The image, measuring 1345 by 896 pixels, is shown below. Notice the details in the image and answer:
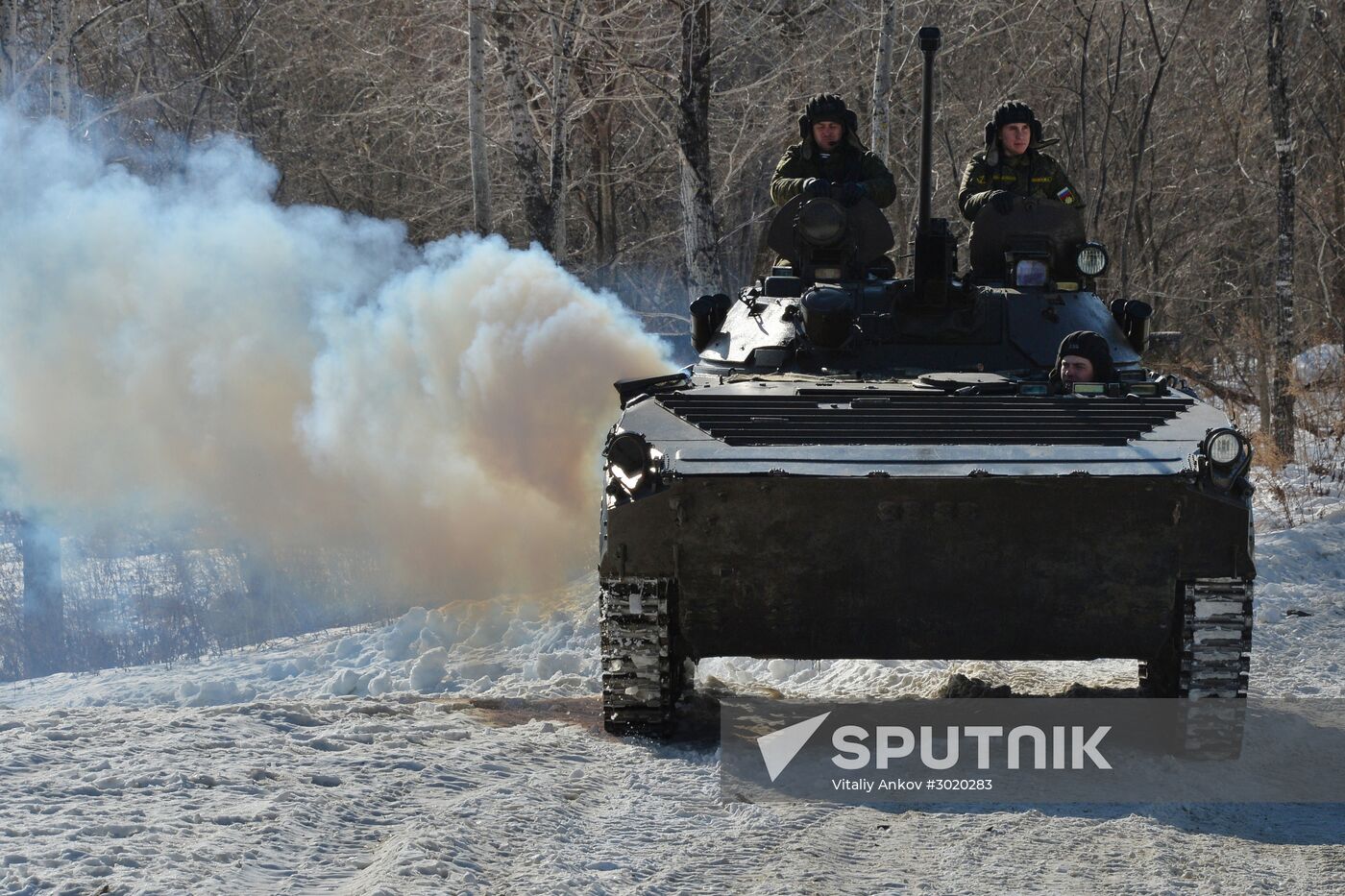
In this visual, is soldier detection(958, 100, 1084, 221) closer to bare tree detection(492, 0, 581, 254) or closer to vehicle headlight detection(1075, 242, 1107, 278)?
vehicle headlight detection(1075, 242, 1107, 278)

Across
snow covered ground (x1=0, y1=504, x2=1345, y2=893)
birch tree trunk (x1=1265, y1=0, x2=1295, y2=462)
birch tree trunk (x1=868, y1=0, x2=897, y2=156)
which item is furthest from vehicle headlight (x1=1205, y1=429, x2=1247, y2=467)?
birch tree trunk (x1=868, y1=0, x2=897, y2=156)

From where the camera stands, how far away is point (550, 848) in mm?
4996

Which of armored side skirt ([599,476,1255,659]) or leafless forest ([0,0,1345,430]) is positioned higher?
leafless forest ([0,0,1345,430])

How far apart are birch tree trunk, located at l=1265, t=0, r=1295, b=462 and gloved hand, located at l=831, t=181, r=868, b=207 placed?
730cm

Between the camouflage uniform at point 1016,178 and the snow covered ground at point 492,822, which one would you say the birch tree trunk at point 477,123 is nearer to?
the camouflage uniform at point 1016,178

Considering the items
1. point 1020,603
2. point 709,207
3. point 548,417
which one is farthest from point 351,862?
point 709,207

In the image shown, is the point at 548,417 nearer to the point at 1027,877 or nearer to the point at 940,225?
the point at 940,225

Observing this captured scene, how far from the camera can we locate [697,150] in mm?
14320

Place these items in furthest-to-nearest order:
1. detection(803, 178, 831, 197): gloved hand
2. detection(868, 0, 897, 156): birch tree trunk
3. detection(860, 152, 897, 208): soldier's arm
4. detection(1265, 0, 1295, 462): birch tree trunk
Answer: detection(868, 0, 897, 156): birch tree trunk < detection(1265, 0, 1295, 462): birch tree trunk < detection(860, 152, 897, 208): soldier's arm < detection(803, 178, 831, 197): gloved hand

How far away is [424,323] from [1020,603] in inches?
287

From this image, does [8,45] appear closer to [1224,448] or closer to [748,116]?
[748,116]

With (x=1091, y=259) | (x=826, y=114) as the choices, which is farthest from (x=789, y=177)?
(x=1091, y=259)

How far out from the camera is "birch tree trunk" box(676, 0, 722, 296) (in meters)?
14.1

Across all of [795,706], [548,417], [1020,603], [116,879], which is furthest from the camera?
[548,417]
